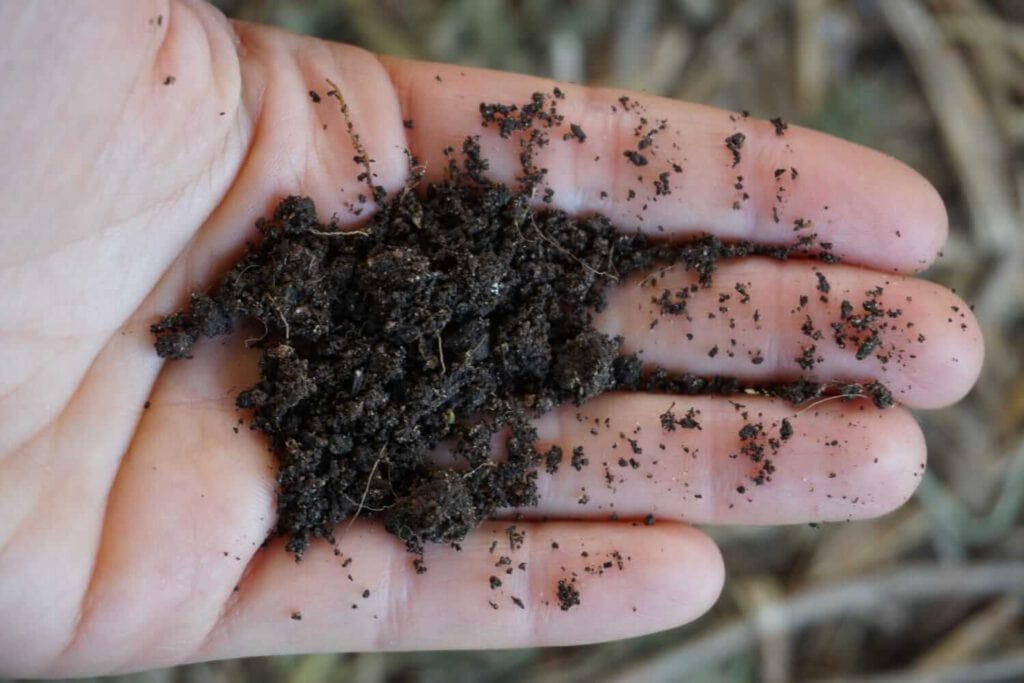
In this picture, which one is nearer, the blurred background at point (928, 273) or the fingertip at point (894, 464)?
the fingertip at point (894, 464)

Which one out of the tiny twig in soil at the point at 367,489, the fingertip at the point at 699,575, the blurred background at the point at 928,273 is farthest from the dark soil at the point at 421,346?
the blurred background at the point at 928,273

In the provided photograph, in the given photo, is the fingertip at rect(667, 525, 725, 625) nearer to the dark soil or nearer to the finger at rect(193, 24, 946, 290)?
the dark soil

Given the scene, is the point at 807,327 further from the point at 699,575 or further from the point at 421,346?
the point at 421,346

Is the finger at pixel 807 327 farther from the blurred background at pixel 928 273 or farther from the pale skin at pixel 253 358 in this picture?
the blurred background at pixel 928 273

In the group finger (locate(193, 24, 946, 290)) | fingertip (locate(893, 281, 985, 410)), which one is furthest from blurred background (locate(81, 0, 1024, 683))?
fingertip (locate(893, 281, 985, 410))

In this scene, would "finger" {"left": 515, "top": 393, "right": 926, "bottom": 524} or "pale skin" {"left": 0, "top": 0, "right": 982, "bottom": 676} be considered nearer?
"pale skin" {"left": 0, "top": 0, "right": 982, "bottom": 676}

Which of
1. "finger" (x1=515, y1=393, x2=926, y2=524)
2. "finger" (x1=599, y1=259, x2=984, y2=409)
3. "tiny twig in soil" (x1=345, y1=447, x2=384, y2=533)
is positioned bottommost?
"tiny twig in soil" (x1=345, y1=447, x2=384, y2=533)

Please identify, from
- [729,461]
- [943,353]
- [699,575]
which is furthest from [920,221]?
[699,575]
